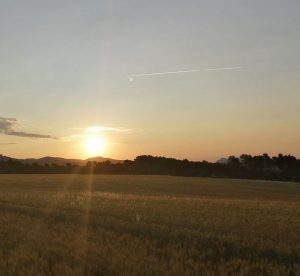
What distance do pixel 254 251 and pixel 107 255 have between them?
3.53 metres

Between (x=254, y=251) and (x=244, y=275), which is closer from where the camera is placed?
(x=244, y=275)

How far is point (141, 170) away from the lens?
106 metres

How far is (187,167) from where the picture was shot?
340 ft

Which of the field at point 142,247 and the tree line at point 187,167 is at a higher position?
the tree line at point 187,167

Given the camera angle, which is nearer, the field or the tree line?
Answer: the field

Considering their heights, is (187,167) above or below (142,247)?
above

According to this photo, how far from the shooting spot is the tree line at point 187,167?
9888 centimetres

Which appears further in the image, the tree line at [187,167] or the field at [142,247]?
the tree line at [187,167]

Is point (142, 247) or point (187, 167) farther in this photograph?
point (187, 167)

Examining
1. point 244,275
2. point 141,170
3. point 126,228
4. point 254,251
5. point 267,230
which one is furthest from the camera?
point 141,170

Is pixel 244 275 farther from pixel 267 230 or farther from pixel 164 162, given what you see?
pixel 164 162

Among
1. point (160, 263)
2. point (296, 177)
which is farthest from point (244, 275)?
point (296, 177)

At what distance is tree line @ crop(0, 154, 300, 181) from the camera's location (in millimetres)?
98875

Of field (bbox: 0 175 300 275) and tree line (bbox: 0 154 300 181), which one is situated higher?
tree line (bbox: 0 154 300 181)
